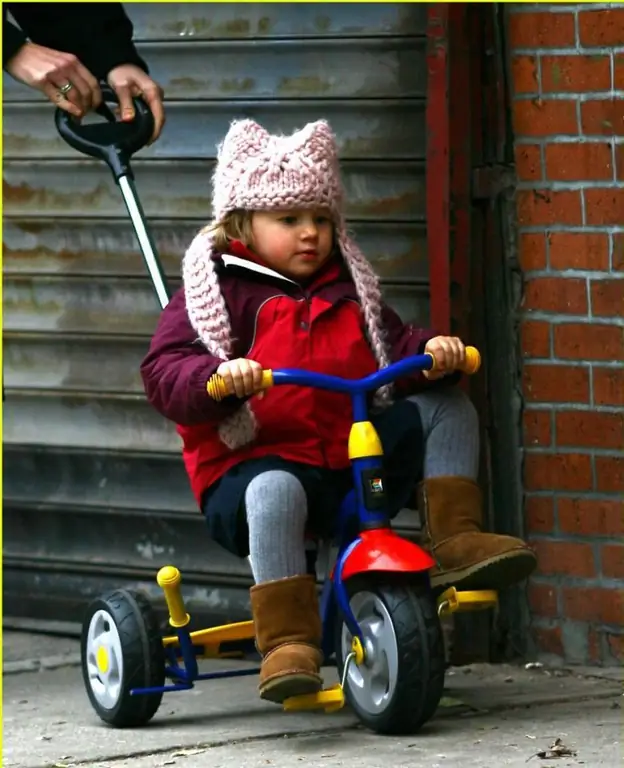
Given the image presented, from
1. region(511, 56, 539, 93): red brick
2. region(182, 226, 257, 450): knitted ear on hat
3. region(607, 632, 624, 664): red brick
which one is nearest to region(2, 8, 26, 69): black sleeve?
region(182, 226, 257, 450): knitted ear on hat

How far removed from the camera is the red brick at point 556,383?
16.2 ft

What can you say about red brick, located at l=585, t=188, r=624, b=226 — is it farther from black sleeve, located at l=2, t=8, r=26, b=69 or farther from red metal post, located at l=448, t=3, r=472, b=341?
black sleeve, located at l=2, t=8, r=26, b=69

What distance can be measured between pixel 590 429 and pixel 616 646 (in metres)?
0.63

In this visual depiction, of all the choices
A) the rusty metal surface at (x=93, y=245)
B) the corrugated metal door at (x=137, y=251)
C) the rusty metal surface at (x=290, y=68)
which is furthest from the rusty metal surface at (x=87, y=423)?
the rusty metal surface at (x=290, y=68)

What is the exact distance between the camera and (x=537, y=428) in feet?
16.5

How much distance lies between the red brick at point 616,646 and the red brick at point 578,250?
1062mm

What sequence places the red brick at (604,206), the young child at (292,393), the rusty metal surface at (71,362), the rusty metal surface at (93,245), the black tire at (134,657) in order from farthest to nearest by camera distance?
the rusty metal surface at (71,362)
the rusty metal surface at (93,245)
the red brick at (604,206)
the black tire at (134,657)
the young child at (292,393)

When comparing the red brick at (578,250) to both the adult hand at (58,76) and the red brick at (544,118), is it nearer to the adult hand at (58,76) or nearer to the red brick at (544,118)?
the red brick at (544,118)

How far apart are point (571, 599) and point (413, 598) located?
1.12 metres

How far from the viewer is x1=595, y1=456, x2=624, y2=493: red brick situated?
16.1 feet

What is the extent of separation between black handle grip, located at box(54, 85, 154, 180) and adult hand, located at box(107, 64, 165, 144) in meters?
0.02

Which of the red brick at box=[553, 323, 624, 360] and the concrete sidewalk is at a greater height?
the red brick at box=[553, 323, 624, 360]

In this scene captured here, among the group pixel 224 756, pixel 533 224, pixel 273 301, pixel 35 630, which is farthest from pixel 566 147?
pixel 35 630

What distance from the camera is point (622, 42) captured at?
4.82m
